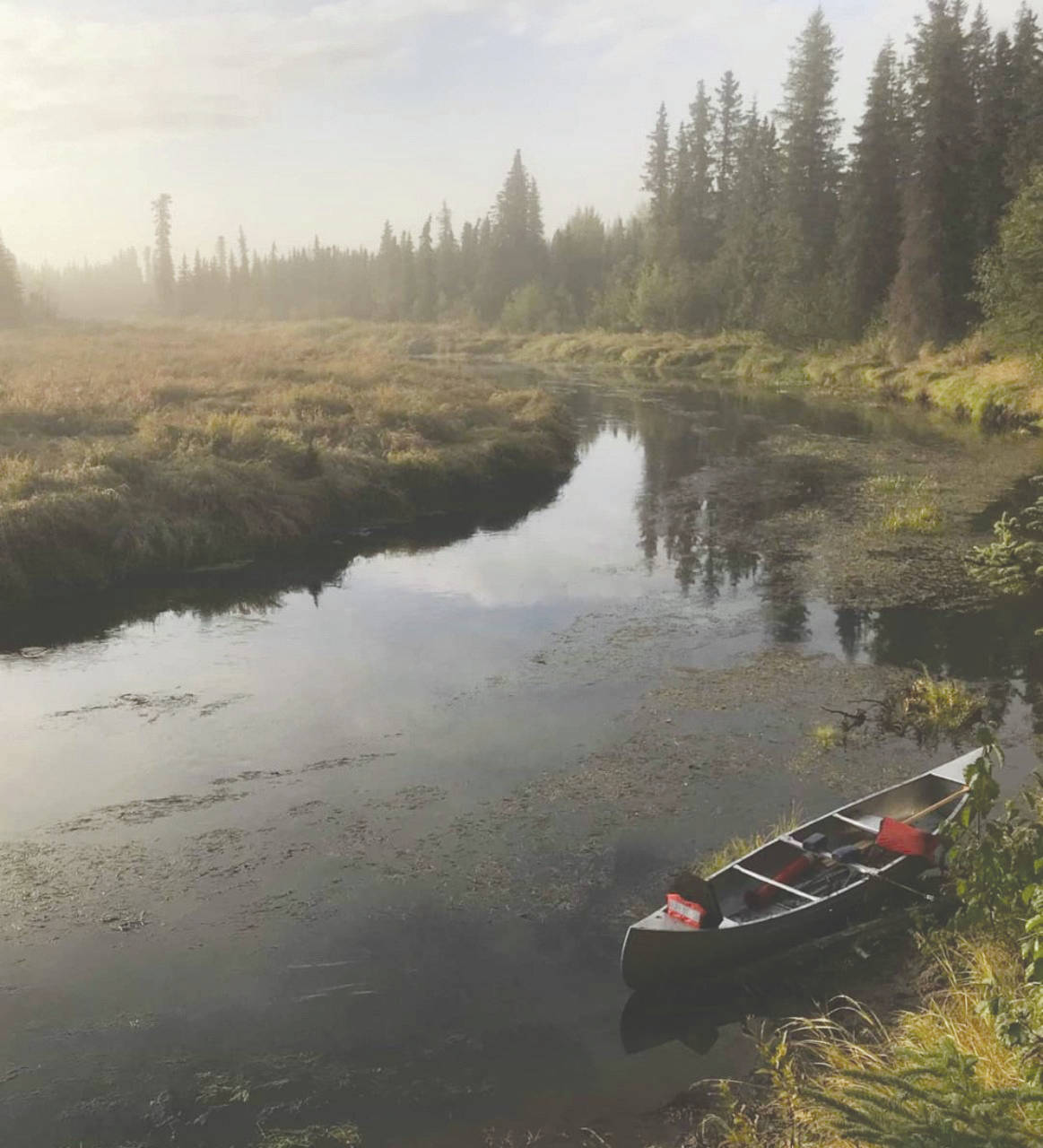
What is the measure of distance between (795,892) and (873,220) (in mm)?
59519

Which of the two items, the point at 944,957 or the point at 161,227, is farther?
the point at 161,227

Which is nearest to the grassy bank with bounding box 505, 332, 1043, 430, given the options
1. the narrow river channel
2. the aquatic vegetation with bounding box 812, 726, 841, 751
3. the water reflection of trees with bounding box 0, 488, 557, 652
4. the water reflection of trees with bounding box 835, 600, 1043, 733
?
the water reflection of trees with bounding box 835, 600, 1043, 733

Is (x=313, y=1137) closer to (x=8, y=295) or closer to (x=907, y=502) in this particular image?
(x=907, y=502)

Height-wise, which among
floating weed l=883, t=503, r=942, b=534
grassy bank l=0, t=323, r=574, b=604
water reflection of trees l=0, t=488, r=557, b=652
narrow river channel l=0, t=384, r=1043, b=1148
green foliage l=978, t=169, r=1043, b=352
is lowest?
narrow river channel l=0, t=384, r=1043, b=1148

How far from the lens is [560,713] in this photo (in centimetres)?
1410

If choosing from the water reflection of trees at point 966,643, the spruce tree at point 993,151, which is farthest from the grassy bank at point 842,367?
the water reflection of trees at point 966,643

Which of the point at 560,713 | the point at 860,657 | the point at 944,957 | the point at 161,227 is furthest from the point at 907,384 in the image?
the point at 161,227

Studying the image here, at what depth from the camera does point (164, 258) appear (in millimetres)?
Result: 170875

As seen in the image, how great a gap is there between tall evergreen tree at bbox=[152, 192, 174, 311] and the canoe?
17662 cm

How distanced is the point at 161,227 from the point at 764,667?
179 m

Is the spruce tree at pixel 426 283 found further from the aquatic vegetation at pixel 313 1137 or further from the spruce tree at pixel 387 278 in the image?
the aquatic vegetation at pixel 313 1137

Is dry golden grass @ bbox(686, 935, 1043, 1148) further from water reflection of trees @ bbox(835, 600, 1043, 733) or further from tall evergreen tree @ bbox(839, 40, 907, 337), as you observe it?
tall evergreen tree @ bbox(839, 40, 907, 337)

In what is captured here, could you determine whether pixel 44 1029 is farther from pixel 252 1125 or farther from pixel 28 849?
pixel 28 849

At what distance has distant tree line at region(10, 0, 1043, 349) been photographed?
5212 cm
